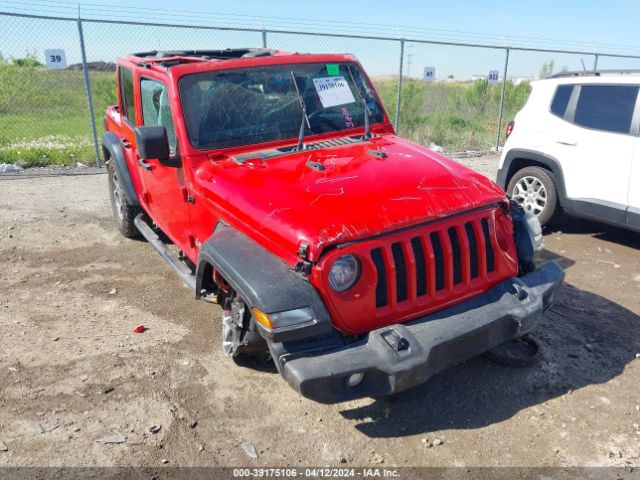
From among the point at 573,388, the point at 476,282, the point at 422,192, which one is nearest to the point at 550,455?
the point at 573,388

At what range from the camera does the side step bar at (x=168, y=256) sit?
4066 millimetres

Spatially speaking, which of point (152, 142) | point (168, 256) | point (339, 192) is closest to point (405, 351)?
point (339, 192)

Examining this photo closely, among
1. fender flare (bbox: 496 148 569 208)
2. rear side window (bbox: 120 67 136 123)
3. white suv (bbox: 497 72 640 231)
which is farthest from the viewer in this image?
fender flare (bbox: 496 148 569 208)

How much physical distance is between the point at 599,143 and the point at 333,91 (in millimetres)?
3116

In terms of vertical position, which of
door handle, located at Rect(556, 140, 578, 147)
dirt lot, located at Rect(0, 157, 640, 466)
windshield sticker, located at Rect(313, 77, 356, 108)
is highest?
windshield sticker, located at Rect(313, 77, 356, 108)

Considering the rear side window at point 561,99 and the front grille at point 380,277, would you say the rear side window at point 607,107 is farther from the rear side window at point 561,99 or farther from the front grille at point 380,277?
the front grille at point 380,277

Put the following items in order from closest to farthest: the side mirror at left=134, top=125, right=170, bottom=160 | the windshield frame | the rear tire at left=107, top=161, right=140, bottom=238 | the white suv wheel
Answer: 1. the side mirror at left=134, top=125, right=170, bottom=160
2. the windshield frame
3. the rear tire at left=107, top=161, right=140, bottom=238
4. the white suv wheel

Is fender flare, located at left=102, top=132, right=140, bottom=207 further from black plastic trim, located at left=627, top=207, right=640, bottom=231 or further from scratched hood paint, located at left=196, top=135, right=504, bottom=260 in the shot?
black plastic trim, located at left=627, top=207, right=640, bottom=231

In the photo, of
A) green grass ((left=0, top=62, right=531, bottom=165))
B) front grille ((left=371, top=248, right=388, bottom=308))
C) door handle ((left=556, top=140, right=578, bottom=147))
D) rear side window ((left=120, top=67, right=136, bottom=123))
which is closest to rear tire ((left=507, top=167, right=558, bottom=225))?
door handle ((left=556, top=140, right=578, bottom=147))

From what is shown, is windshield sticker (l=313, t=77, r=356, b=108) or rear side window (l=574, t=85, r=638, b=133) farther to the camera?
rear side window (l=574, t=85, r=638, b=133)

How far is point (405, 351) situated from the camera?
9.18ft

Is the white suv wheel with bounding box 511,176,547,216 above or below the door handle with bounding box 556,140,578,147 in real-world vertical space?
below

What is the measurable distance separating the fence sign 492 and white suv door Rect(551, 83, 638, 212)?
7.78 meters

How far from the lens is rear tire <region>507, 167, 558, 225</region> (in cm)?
628
